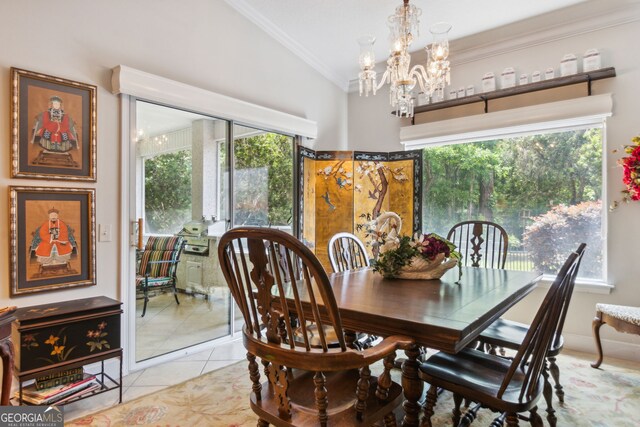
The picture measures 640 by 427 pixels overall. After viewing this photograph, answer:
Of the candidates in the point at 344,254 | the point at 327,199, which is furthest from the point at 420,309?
the point at 327,199

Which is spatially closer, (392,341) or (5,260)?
(392,341)

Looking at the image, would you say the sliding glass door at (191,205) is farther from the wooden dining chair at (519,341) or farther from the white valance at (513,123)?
the wooden dining chair at (519,341)

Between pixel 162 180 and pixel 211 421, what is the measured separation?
6.02ft

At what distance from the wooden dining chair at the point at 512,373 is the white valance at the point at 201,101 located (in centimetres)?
258

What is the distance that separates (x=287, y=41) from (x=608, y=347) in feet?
13.7

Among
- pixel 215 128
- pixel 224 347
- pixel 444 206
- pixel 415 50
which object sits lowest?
pixel 224 347

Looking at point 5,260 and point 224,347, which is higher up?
point 5,260

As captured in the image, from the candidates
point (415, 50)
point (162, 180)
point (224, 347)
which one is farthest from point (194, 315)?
point (415, 50)

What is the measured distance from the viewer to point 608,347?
3.05 m

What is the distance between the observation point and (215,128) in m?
3.31

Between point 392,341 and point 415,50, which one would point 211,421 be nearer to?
point 392,341

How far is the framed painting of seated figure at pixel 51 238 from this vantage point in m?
2.20

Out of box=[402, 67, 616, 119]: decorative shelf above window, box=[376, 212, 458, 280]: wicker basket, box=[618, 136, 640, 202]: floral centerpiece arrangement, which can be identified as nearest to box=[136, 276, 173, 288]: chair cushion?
box=[376, 212, 458, 280]: wicker basket

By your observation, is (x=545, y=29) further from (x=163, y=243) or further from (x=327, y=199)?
(x=163, y=243)
